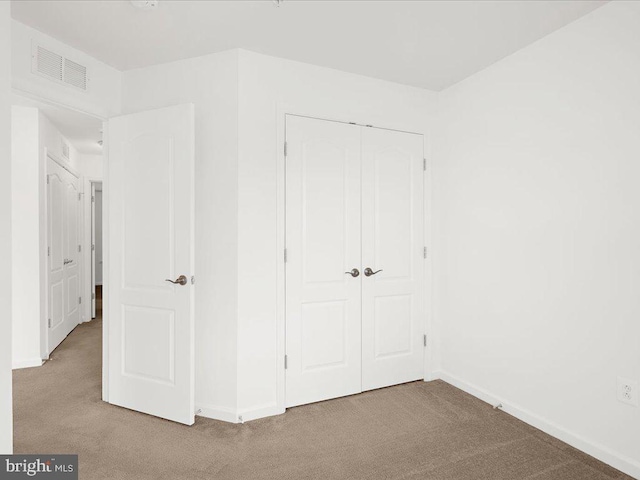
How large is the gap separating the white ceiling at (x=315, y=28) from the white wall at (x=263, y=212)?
0.18 meters

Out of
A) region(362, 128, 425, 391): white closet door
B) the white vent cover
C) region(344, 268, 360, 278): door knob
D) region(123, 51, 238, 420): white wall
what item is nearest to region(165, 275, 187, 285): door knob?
region(123, 51, 238, 420): white wall

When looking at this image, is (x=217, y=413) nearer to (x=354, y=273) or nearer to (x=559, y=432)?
(x=354, y=273)

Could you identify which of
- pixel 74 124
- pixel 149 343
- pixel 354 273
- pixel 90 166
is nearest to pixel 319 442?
pixel 354 273

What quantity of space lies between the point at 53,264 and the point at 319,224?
341 centimetres

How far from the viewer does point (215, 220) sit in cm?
264

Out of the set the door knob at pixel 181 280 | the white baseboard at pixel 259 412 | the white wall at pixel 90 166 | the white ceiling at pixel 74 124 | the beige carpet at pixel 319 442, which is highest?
the white ceiling at pixel 74 124

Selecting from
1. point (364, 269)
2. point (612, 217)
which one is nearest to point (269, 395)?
point (364, 269)

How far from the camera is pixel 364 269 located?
3.04 m

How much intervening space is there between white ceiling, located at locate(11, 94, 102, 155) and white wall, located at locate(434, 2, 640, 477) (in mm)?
3604

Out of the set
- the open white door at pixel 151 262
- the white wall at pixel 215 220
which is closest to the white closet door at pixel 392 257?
the white wall at pixel 215 220

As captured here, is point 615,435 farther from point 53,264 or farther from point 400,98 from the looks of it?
point 53,264

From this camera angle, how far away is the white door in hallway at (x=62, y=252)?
411 centimetres

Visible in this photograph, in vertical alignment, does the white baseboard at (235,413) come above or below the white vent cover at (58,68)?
below

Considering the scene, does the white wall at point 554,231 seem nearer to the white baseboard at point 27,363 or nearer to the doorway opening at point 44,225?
the doorway opening at point 44,225
